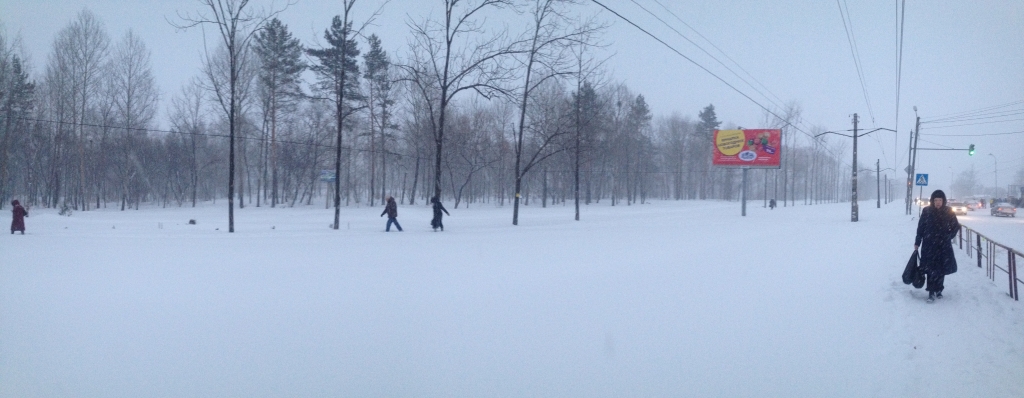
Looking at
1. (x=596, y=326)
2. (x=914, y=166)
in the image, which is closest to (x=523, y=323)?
(x=596, y=326)

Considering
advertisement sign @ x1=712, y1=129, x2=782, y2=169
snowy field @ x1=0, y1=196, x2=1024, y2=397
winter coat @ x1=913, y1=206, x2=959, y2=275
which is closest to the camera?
snowy field @ x1=0, y1=196, x2=1024, y2=397

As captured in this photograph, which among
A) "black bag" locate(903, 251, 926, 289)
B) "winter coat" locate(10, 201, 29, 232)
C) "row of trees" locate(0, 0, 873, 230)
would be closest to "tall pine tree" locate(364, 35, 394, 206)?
"row of trees" locate(0, 0, 873, 230)

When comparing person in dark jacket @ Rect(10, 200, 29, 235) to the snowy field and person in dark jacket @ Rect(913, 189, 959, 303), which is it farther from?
person in dark jacket @ Rect(913, 189, 959, 303)

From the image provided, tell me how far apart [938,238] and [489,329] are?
713 centimetres

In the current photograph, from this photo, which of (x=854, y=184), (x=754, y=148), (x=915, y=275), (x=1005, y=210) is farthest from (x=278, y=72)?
(x=1005, y=210)

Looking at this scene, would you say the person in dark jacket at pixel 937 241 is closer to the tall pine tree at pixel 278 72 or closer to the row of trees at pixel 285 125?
the row of trees at pixel 285 125

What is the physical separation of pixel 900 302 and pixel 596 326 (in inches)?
205

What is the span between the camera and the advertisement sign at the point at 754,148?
38781 mm

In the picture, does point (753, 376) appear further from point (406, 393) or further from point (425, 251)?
point (425, 251)

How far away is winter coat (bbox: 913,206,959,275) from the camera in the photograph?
8328 mm

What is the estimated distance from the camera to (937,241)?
27.6 ft

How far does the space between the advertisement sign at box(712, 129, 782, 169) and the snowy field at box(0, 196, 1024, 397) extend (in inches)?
1110

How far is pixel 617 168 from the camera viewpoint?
2515 inches

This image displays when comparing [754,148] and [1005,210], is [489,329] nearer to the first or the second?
[754,148]
